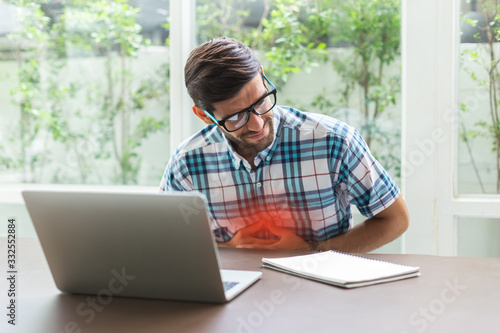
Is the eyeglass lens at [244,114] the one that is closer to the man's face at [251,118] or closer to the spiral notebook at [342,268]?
the man's face at [251,118]

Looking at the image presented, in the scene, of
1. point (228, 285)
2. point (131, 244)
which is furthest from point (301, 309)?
point (131, 244)

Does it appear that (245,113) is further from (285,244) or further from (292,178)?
(285,244)

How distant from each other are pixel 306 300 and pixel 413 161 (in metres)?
1.47

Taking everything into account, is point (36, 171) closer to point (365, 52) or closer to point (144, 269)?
point (365, 52)

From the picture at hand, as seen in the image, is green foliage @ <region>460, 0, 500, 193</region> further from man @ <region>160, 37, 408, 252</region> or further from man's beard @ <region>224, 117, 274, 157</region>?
man's beard @ <region>224, 117, 274, 157</region>

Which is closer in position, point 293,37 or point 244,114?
point 244,114

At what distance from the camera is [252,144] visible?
5.31ft

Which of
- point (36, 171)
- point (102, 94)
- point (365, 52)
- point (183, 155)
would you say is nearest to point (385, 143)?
point (365, 52)

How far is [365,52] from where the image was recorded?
94.8 inches

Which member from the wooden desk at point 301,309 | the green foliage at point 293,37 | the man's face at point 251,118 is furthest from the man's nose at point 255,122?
the green foliage at point 293,37

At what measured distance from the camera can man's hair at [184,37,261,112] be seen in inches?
60.1

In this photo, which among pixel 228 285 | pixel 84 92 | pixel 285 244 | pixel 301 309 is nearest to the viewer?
pixel 301 309

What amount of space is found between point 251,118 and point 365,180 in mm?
391

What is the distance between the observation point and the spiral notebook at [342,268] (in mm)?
1062
